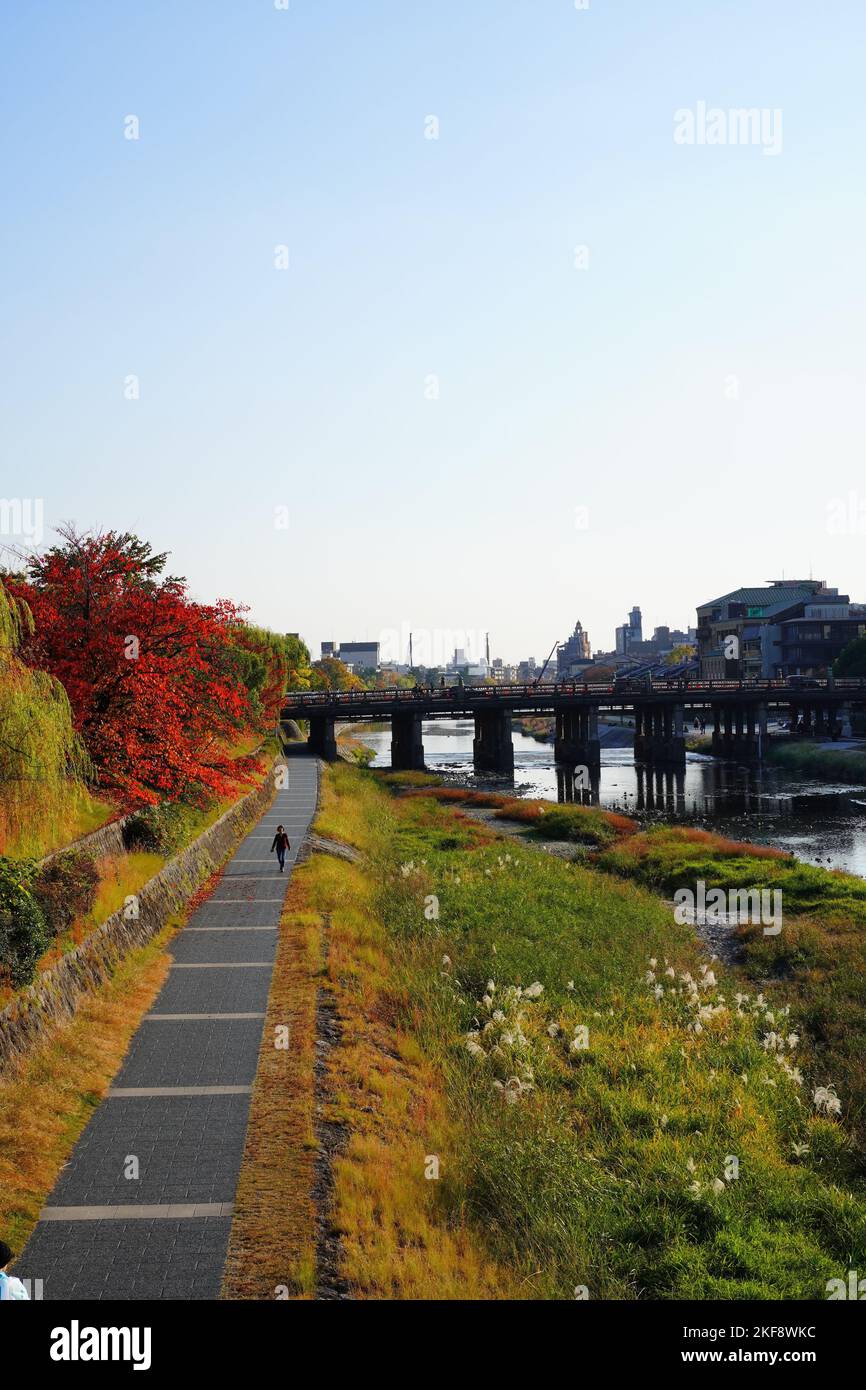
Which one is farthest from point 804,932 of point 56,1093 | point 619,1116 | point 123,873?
point 56,1093

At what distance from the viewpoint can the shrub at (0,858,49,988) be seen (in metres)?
15.8

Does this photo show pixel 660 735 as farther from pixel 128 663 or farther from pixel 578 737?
pixel 128 663

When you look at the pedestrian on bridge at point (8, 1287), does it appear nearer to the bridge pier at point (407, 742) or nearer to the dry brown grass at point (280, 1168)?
the dry brown grass at point (280, 1168)

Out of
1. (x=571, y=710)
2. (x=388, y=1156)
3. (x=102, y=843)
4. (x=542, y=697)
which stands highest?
(x=542, y=697)

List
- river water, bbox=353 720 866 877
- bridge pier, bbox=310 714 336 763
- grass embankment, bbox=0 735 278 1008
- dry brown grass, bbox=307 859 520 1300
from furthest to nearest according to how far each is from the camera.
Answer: bridge pier, bbox=310 714 336 763 < river water, bbox=353 720 866 877 < grass embankment, bbox=0 735 278 1008 < dry brown grass, bbox=307 859 520 1300

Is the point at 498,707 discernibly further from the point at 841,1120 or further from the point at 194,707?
the point at 841,1120

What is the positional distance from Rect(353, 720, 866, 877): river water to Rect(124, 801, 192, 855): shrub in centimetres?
2812

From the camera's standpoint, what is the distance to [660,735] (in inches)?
3748

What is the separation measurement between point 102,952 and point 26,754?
4257 mm

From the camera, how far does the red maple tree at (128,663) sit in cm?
2845

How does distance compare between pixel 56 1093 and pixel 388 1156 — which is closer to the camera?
pixel 388 1156

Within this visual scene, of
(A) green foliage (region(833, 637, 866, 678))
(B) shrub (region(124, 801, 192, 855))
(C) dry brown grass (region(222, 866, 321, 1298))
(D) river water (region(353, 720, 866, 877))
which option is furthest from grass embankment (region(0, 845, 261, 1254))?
(A) green foliage (region(833, 637, 866, 678))

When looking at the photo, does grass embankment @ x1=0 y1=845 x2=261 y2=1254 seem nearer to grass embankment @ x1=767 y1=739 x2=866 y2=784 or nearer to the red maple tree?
the red maple tree

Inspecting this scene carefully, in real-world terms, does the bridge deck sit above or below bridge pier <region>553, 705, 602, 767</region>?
above
